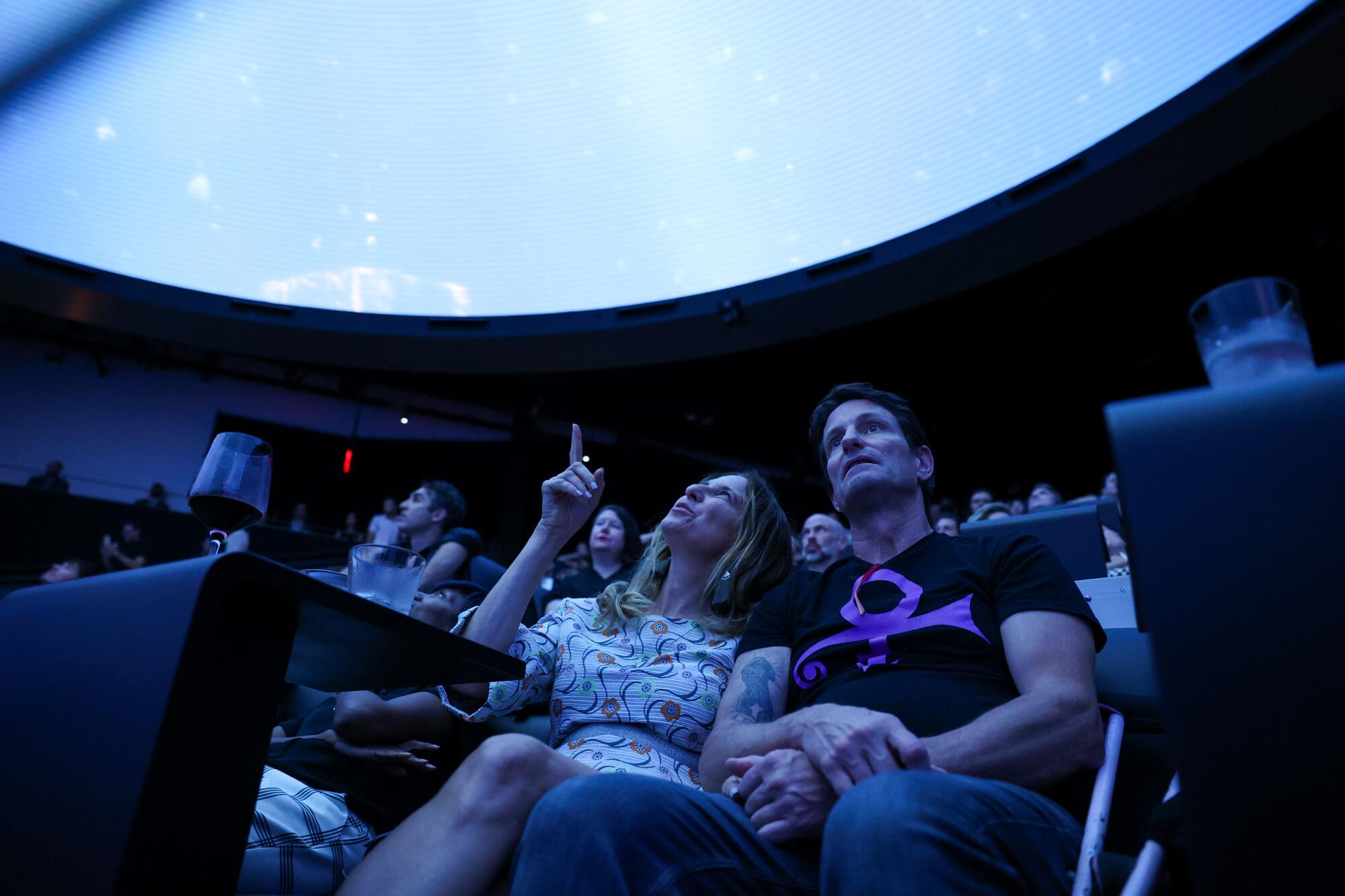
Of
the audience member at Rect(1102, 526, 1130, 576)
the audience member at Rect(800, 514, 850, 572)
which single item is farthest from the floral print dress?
the audience member at Rect(800, 514, 850, 572)

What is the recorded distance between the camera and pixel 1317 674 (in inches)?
16.6

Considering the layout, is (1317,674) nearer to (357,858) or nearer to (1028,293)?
(357,858)

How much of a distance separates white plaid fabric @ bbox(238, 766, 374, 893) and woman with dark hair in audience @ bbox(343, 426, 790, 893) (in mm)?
218

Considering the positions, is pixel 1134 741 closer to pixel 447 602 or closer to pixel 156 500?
pixel 447 602

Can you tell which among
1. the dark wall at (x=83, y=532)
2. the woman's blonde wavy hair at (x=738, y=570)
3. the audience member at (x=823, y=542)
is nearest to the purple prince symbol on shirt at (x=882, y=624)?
the woman's blonde wavy hair at (x=738, y=570)

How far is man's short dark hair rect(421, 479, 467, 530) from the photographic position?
348 cm

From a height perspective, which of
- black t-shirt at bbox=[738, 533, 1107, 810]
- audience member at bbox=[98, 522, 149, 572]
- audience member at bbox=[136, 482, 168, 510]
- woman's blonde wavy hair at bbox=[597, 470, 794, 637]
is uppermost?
audience member at bbox=[136, 482, 168, 510]

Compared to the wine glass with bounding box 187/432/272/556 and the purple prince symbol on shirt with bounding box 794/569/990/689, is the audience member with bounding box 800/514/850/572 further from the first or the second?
the wine glass with bounding box 187/432/272/556

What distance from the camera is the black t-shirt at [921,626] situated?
3.64 feet

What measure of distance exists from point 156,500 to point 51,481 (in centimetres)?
104

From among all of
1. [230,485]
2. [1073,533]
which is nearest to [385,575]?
[230,485]

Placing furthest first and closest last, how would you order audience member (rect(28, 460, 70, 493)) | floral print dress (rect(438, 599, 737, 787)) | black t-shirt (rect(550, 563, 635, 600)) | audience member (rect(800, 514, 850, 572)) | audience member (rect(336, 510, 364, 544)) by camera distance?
audience member (rect(336, 510, 364, 544))
audience member (rect(28, 460, 70, 493))
audience member (rect(800, 514, 850, 572))
black t-shirt (rect(550, 563, 635, 600))
floral print dress (rect(438, 599, 737, 787))

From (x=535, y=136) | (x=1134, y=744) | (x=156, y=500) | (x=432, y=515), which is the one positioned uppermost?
(x=535, y=136)

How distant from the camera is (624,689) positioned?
143 centimetres
